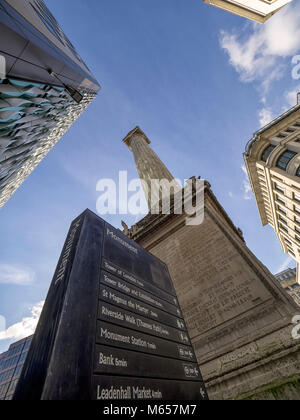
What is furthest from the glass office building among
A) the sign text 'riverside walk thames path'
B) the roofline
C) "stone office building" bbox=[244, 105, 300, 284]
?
the roofline

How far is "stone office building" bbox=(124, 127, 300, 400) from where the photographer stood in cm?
454

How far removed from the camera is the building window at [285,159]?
82.5 feet

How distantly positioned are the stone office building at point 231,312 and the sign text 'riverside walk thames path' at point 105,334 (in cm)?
207

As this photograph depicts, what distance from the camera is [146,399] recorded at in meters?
2.46

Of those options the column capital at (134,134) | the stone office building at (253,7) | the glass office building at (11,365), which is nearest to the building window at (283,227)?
the stone office building at (253,7)

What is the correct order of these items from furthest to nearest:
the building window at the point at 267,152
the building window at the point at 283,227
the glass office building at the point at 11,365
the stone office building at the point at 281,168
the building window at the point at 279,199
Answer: the glass office building at the point at 11,365
the building window at the point at 283,227
the building window at the point at 279,199
the building window at the point at 267,152
the stone office building at the point at 281,168

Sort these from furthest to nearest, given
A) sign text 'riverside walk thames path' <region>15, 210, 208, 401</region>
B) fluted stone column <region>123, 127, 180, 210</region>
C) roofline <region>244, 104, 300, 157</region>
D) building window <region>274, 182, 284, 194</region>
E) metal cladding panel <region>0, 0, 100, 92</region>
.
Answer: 1. building window <region>274, 182, 284, 194</region>
2. roofline <region>244, 104, 300, 157</region>
3. fluted stone column <region>123, 127, 180, 210</region>
4. metal cladding panel <region>0, 0, 100, 92</region>
5. sign text 'riverside walk thames path' <region>15, 210, 208, 401</region>

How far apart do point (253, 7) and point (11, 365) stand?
83.1 m

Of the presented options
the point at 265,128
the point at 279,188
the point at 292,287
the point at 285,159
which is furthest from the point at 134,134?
the point at 292,287

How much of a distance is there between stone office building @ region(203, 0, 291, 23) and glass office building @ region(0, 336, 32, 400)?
73762 mm

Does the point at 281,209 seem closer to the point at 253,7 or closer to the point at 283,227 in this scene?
the point at 283,227

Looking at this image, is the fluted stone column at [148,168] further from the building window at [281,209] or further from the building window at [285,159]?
the building window at [281,209]

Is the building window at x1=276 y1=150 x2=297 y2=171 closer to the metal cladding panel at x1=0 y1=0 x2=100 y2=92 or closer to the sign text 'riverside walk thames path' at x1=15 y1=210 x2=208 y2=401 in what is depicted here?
the metal cladding panel at x1=0 y1=0 x2=100 y2=92

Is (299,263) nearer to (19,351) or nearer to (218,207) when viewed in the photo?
(218,207)
